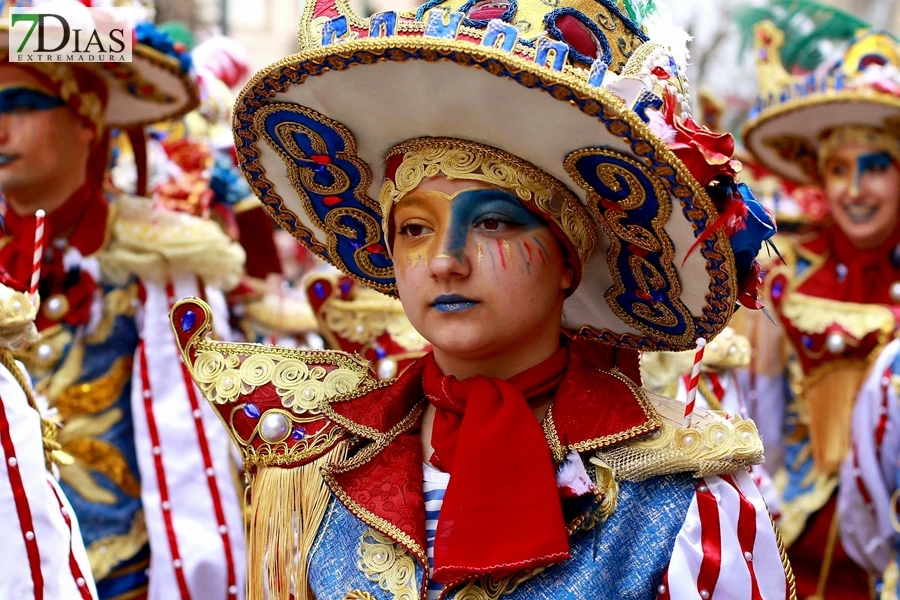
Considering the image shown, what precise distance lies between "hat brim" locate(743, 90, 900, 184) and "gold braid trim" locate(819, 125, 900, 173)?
0.02 m

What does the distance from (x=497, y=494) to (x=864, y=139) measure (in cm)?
349

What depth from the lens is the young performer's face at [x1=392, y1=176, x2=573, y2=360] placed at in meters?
2.02

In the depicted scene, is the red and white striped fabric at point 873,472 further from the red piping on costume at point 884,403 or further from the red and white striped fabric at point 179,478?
the red and white striped fabric at point 179,478

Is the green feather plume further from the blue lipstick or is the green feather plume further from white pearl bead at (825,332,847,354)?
the blue lipstick

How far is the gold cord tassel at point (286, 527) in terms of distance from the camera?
2180 millimetres

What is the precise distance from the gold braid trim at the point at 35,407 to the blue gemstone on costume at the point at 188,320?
1.24 feet

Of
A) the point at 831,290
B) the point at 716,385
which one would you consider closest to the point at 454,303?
the point at 716,385

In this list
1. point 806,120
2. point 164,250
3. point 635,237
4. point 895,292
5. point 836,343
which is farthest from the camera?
point 806,120

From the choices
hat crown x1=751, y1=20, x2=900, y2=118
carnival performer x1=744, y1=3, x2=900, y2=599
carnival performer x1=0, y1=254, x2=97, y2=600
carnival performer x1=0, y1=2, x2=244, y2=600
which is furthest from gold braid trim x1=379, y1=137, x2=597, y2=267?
hat crown x1=751, y1=20, x2=900, y2=118

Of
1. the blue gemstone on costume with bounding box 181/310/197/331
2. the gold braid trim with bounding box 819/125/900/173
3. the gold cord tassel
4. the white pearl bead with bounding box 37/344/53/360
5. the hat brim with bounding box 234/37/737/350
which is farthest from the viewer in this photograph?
the gold braid trim with bounding box 819/125/900/173

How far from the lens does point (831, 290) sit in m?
5.00

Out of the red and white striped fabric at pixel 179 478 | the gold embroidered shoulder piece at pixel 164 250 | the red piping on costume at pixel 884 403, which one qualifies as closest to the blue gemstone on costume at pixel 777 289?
the red piping on costume at pixel 884 403

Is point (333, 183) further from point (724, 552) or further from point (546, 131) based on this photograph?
point (724, 552)

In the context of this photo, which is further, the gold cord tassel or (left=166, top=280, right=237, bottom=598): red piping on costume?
(left=166, top=280, right=237, bottom=598): red piping on costume
